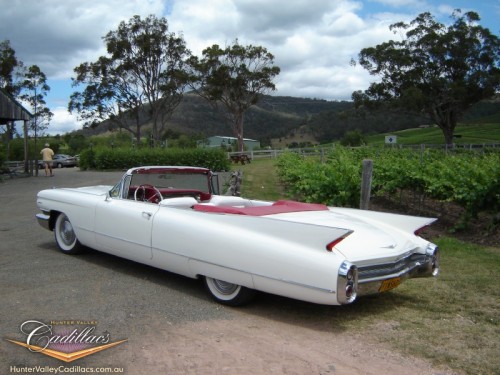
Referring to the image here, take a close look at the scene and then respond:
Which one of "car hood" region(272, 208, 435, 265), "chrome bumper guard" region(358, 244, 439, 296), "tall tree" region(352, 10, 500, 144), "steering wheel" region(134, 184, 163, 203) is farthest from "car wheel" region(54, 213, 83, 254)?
"tall tree" region(352, 10, 500, 144)

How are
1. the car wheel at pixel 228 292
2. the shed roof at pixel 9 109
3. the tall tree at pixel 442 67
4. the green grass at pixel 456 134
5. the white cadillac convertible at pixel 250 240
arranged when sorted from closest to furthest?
1. the white cadillac convertible at pixel 250 240
2. the car wheel at pixel 228 292
3. the shed roof at pixel 9 109
4. the tall tree at pixel 442 67
5. the green grass at pixel 456 134

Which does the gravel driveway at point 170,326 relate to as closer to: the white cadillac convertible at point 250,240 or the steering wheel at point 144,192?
the white cadillac convertible at point 250,240

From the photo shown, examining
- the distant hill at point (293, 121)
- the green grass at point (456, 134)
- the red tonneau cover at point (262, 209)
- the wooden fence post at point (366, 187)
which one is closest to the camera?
the red tonneau cover at point (262, 209)

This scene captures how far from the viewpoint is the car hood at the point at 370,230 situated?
431 cm

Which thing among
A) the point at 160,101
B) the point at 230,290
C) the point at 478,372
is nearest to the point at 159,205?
the point at 230,290

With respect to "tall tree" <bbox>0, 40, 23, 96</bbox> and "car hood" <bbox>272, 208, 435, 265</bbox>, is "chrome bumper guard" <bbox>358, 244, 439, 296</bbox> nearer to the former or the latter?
"car hood" <bbox>272, 208, 435, 265</bbox>

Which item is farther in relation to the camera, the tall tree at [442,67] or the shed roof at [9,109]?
the tall tree at [442,67]

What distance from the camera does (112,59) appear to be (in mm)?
46062

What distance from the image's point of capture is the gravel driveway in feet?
11.3

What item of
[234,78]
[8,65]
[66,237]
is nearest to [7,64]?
[8,65]

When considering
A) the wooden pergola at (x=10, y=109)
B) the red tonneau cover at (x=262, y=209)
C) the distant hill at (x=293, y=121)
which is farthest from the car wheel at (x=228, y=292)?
the distant hill at (x=293, y=121)

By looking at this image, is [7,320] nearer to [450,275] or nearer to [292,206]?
[292,206]

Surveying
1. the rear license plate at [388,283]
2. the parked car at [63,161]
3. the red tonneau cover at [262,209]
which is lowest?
the parked car at [63,161]

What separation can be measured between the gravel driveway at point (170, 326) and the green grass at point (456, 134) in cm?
4995
